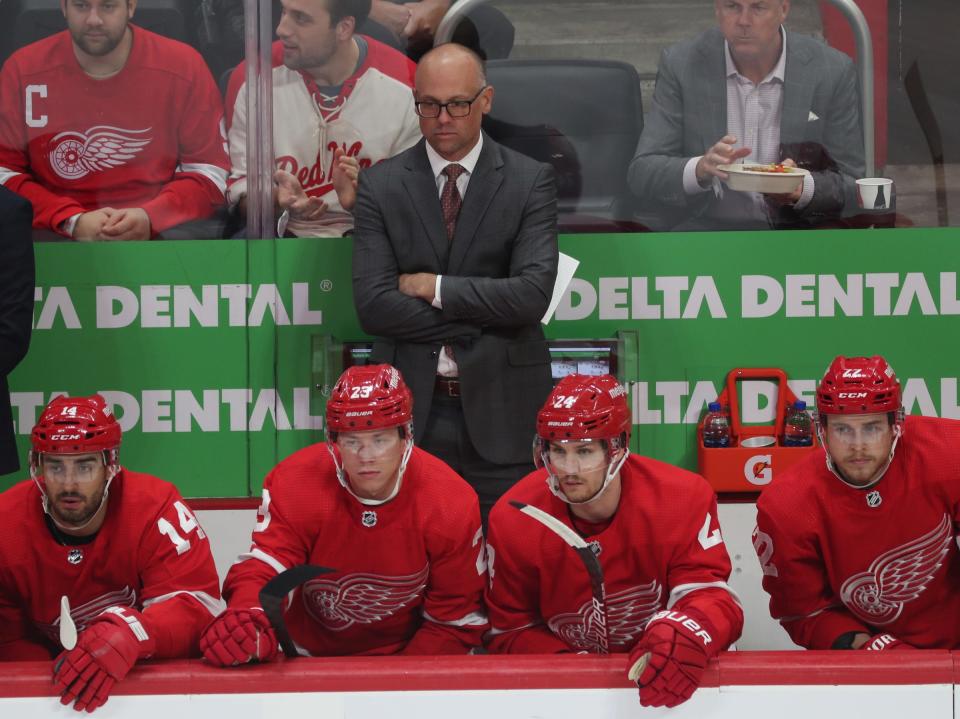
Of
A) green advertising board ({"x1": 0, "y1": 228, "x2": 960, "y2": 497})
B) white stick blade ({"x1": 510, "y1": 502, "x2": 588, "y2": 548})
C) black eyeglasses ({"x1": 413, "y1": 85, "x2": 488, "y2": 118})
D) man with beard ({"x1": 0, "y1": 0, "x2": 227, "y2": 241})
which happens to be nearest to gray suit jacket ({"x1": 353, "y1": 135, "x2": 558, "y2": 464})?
black eyeglasses ({"x1": 413, "y1": 85, "x2": 488, "y2": 118})

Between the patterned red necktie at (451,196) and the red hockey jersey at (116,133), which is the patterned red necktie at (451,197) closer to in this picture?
the patterned red necktie at (451,196)

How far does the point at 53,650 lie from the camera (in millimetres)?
3385

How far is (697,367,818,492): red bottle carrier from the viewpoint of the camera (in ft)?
14.9

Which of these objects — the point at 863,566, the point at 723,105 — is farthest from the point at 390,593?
the point at 723,105

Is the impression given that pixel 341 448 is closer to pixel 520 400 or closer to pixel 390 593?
pixel 390 593

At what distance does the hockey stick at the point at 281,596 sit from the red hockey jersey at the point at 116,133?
2.07 meters

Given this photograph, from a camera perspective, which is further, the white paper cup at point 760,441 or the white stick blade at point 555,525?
the white paper cup at point 760,441

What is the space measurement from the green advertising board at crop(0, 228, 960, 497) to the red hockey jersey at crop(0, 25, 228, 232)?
0.16 m

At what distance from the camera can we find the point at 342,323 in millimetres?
4629

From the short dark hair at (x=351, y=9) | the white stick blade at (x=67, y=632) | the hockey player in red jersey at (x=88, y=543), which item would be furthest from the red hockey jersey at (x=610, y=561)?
the short dark hair at (x=351, y=9)

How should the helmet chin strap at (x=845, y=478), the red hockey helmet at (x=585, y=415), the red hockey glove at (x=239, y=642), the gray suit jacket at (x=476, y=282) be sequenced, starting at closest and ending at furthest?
the red hockey glove at (x=239, y=642) < the red hockey helmet at (x=585, y=415) < the helmet chin strap at (x=845, y=478) < the gray suit jacket at (x=476, y=282)

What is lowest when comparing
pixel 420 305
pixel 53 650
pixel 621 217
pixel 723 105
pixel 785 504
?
pixel 53 650

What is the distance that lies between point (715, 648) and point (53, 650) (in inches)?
62.7

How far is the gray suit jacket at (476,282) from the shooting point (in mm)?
3926
